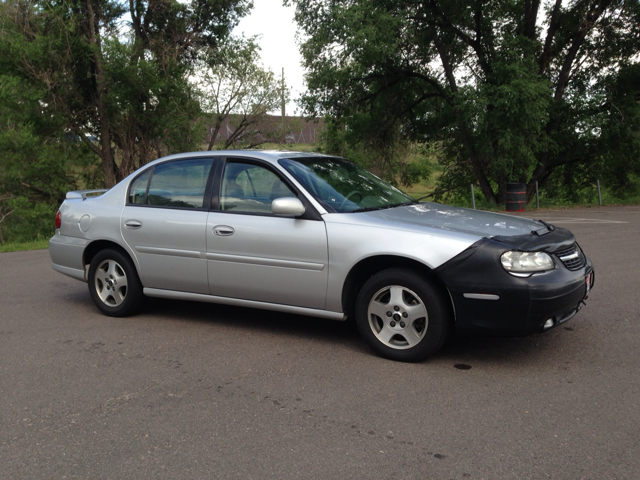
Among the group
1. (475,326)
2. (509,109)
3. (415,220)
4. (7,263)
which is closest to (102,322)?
(415,220)

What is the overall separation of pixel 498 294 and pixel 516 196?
17131 millimetres

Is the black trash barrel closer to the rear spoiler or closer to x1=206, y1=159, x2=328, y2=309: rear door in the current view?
the rear spoiler

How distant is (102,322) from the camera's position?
244 inches

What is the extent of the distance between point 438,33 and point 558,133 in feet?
19.7

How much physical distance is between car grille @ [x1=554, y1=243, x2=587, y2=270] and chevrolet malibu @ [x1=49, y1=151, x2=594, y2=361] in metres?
0.02

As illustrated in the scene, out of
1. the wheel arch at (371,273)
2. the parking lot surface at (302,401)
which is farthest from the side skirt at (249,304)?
the parking lot surface at (302,401)

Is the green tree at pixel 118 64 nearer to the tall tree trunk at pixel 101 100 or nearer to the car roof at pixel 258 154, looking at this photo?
the tall tree trunk at pixel 101 100

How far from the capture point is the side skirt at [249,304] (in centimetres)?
512

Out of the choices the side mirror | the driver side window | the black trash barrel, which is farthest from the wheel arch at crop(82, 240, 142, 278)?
the black trash barrel

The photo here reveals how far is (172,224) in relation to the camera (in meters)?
5.85

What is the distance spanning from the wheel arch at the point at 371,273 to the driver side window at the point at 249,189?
90 cm

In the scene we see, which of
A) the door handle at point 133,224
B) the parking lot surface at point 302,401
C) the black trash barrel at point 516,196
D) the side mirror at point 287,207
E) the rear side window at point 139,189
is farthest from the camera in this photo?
the black trash barrel at point 516,196

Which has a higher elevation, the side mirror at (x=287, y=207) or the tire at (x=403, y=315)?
the side mirror at (x=287, y=207)

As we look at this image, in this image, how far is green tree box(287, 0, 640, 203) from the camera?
20.9 m
